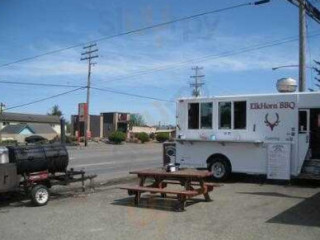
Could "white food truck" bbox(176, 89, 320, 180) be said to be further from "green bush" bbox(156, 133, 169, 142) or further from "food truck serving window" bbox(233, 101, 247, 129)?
"green bush" bbox(156, 133, 169, 142)

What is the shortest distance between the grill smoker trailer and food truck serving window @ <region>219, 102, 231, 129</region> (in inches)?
217

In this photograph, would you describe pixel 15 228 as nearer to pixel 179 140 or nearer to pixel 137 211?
pixel 137 211

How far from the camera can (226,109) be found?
56.2 ft

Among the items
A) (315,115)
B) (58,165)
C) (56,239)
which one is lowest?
(56,239)

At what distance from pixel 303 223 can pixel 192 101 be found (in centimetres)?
853

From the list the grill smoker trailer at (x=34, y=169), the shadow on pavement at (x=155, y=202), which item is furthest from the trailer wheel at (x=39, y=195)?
the shadow on pavement at (x=155, y=202)

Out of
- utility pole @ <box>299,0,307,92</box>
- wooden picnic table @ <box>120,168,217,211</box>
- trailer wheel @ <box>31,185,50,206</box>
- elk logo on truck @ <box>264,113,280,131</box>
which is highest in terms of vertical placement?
utility pole @ <box>299,0,307,92</box>

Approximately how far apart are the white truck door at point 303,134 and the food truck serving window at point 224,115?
87.1 inches

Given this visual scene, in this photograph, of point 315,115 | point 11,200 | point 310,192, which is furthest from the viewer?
point 315,115

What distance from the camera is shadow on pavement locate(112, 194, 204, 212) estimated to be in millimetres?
11849

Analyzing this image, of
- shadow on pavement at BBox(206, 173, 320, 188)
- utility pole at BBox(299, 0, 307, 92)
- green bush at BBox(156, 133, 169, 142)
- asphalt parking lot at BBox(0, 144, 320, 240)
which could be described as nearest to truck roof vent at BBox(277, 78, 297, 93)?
shadow on pavement at BBox(206, 173, 320, 188)

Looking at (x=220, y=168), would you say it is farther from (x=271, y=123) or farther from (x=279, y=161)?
(x=271, y=123)

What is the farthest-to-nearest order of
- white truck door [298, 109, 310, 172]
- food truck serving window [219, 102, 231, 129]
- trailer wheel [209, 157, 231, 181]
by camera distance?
trailer wheel [209, 157, 231, 181]
food truck serving window [219, 102, 231, 129]
white truck door [298, 109, 310, 172]

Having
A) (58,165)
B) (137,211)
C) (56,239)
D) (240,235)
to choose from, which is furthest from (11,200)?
(240,235)
